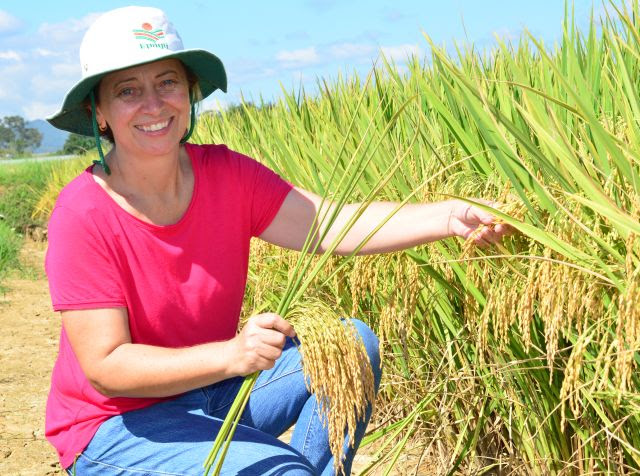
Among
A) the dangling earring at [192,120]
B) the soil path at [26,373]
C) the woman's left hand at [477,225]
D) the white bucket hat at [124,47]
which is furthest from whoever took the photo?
the soil path at [26,373]

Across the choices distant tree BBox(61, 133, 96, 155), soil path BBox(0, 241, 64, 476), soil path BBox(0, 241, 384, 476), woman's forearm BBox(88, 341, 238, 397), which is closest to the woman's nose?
woman's forearm BBox(88, 341, 238, 397)

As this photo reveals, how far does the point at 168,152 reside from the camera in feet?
7.02

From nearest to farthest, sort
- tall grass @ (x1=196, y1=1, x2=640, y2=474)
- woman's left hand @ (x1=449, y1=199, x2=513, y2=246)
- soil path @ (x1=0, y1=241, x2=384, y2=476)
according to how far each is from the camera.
→ tall grass @ (x1=196, y1=1, x2=640, y2=474) < woman's left hand @ (x1=449, y1=199, x2=513, y2=246) < soil path @ (x1=0, y1=241, x2=384, y2=476)

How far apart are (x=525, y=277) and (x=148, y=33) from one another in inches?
40.0

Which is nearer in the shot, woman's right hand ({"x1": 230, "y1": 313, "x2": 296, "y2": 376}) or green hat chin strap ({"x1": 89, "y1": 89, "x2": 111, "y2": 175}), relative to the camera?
woman's right hand ({"x1": 230, "y1": 313, "x2": 296, "y2": 376})

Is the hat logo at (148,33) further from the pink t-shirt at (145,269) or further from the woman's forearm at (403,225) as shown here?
the woman's forearm at (403,225)

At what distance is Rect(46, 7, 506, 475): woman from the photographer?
6.27 ft

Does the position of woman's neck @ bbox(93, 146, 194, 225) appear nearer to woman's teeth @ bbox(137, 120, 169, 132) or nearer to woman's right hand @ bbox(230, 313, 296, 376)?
woman's teeth @ bbox(137, 120, 169, 132)

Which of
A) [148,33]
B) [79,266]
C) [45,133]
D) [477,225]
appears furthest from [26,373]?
[45,133]

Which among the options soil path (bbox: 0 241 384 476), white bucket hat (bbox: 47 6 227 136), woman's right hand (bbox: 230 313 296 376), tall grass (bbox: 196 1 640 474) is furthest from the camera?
soil path (bbox: 0 241 384 476)

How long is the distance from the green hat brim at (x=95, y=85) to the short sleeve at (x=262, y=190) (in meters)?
0.21

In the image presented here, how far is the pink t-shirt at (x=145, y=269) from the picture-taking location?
1.98 meters

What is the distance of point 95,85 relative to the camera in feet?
7.07

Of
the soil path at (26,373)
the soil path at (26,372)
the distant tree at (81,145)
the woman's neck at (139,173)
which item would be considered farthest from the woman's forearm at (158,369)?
the distant tree at (81,145)
